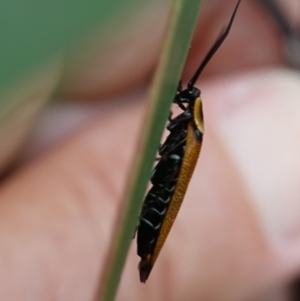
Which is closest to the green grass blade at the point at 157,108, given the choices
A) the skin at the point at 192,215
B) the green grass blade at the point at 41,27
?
the green grass blade at the point at 41,27

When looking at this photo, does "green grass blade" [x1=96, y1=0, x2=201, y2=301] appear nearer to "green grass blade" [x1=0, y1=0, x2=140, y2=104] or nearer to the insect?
"green grass blade" [x1=0, y1=0, x2=140, y2=104]

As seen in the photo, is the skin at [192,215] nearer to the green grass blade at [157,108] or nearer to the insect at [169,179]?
the insect at [169,179]

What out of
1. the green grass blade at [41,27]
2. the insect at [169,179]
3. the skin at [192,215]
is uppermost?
the green grass blade at [41,27]

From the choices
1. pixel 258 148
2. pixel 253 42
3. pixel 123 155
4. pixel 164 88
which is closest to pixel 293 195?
pixel 258 148

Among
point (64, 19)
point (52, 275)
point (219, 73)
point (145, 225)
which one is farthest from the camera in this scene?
point (219, 73)

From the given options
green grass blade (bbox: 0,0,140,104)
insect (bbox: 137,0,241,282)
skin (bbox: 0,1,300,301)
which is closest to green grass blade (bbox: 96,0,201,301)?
green grass blade (bbox: 0,0,140,104)

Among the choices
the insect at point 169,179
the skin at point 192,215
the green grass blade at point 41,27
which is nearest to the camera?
the green grass blade at point 41,27

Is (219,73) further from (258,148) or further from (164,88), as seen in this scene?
(164,88)
